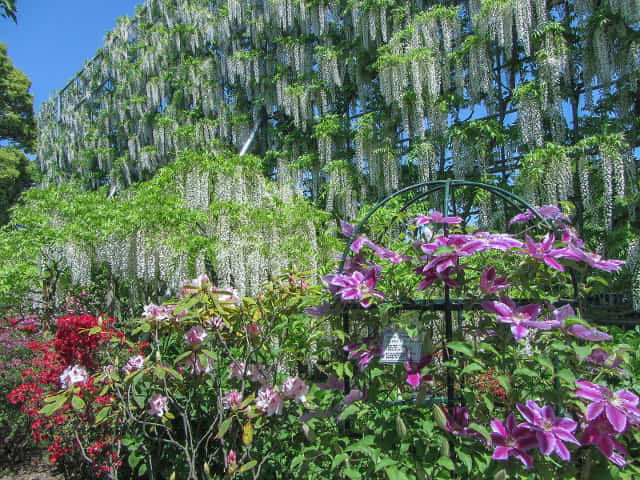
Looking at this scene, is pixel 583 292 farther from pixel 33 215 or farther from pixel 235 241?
pixel 33 215

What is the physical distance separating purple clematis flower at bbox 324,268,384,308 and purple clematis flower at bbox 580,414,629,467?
26.1 inches

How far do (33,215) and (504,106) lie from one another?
7.28m

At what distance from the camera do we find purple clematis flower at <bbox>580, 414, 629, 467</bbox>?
3.59ft

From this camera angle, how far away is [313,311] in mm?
1647

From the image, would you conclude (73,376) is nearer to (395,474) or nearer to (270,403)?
(270,403)

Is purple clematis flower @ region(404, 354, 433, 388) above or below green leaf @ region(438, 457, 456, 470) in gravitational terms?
above

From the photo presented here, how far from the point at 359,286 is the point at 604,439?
77cm

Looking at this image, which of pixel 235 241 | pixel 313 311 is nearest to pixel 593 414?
pixel 313 311

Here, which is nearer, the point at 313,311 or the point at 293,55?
the point at 313,311

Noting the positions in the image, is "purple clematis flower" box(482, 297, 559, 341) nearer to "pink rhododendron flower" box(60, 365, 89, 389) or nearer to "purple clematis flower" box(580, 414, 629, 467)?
"purple clematis flower" box(580, 414, 629, 467)

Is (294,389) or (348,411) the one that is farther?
(294,389)

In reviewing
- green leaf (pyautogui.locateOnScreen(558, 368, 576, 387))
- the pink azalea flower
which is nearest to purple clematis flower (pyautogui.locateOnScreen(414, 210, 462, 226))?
green leaf (pyautogui.locateOnScreen(558, 368, 576, 387))

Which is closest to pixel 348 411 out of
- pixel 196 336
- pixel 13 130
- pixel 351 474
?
pixel 351 474

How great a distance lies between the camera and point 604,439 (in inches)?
43.4
